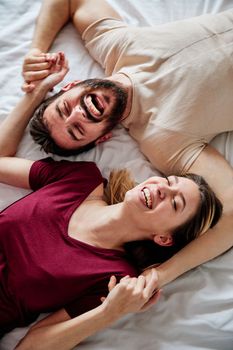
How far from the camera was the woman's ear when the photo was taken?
4.34ft

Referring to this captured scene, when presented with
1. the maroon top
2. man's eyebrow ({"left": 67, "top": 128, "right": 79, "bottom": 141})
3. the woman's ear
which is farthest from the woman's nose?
man's eyebrow ({"left": 67, "top": 128, "right": 79, "bottom": 141})

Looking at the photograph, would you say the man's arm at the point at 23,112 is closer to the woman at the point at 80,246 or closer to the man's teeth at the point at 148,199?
the woman at the point at 80,246

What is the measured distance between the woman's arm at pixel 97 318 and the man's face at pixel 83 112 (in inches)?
20.9

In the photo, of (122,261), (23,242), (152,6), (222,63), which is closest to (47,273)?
(23,242)

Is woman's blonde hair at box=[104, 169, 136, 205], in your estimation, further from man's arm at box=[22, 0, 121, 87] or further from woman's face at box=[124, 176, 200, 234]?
man's arm at box=[22, 0, 121, 87]

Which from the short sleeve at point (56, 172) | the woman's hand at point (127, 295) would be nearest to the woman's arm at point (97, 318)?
the woman's hand at point (127, 295)

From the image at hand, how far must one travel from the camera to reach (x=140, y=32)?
62.9 inches

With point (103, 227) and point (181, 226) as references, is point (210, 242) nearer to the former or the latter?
point (181, 226)

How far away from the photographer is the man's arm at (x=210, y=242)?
1.36 meters

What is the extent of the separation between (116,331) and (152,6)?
1.39 m

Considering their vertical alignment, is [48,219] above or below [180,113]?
below

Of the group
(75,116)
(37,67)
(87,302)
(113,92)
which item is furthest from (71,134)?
(87,302)

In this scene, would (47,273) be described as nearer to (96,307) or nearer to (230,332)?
(96,307)

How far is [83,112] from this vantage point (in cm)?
142
